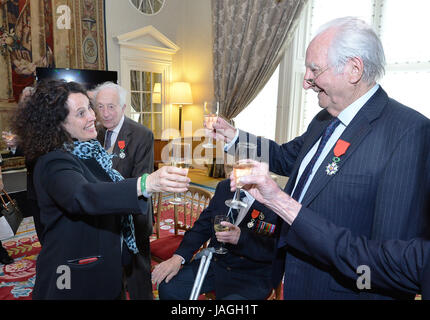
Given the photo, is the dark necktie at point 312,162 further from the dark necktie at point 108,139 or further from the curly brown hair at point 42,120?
the dark necktie at point 108,139

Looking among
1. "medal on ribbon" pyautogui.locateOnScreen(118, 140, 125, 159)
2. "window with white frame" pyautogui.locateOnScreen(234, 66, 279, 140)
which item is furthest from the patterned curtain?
"medal on ribbon" pyautogui.locateOnScreen(118, 140, 125, 159)

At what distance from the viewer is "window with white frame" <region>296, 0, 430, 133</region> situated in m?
4.10

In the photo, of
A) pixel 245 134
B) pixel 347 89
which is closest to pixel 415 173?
pixel 347 89

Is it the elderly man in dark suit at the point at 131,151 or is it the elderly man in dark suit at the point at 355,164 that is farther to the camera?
the elderly man in dark suit at the point at 131,151

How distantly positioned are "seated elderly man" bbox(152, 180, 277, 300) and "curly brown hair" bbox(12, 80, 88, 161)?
3.19 feet

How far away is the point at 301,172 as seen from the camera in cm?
141

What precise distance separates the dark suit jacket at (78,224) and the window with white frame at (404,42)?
424 centimetres

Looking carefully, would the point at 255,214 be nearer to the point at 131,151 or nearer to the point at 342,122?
the point at 342,122

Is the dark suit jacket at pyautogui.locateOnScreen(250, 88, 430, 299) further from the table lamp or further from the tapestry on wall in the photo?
the table lamp

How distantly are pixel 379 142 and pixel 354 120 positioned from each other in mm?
136

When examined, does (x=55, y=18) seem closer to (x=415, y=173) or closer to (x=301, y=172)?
(x=301, y=172)

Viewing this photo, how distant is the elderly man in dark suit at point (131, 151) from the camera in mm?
2074

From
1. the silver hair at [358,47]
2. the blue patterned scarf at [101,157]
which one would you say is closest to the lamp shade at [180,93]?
A: the blue patterned scarf at [101,157]

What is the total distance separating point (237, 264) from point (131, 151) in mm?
1194
